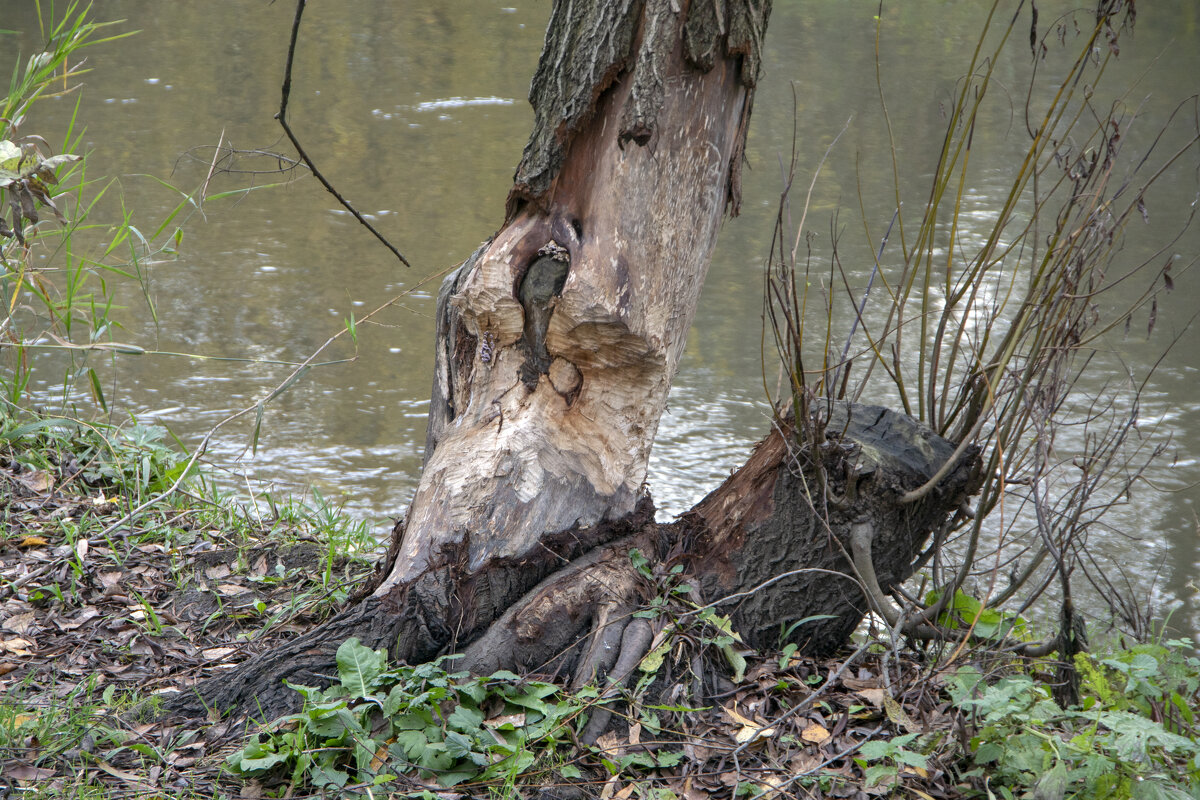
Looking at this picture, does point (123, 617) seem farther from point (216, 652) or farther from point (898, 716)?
point (898, 716)

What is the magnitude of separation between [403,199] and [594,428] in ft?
15.0

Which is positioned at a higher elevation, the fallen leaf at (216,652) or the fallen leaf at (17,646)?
the fallen leaf at (216,652)

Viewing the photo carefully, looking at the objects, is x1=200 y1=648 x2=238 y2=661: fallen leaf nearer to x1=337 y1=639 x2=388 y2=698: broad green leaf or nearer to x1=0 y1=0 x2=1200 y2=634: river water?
x1=337 y1=639 x2=388 y2=698: broad green leaf

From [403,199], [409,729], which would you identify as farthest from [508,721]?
[403,199]

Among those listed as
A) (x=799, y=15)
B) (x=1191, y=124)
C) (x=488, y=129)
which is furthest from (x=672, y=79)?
(x=799, y=15)

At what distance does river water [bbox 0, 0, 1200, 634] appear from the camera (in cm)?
441

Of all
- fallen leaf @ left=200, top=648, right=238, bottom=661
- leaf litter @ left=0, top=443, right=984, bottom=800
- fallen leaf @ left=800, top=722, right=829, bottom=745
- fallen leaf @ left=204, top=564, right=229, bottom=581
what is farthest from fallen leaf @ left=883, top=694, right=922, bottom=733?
fallen leaf @ left=204, top=564, right=229, bottom=581

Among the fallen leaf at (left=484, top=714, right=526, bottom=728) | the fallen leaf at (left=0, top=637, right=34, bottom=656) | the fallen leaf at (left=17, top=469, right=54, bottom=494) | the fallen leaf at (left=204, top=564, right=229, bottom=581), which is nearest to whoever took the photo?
the fallen leaf at (left=484, top=714, right=526, bottom=728)

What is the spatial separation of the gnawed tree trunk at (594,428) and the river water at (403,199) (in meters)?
0.74

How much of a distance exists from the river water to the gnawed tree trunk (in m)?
0.74

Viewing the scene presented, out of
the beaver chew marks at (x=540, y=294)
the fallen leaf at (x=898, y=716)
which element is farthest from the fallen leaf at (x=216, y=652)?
the fallen leaf at (x=898, y=716)

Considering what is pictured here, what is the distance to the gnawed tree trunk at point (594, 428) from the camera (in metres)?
→ 2.30

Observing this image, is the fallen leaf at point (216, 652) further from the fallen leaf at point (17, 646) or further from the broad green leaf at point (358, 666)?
the broad green leaf at point (358, 666)

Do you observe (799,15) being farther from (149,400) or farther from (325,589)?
(325,589)
